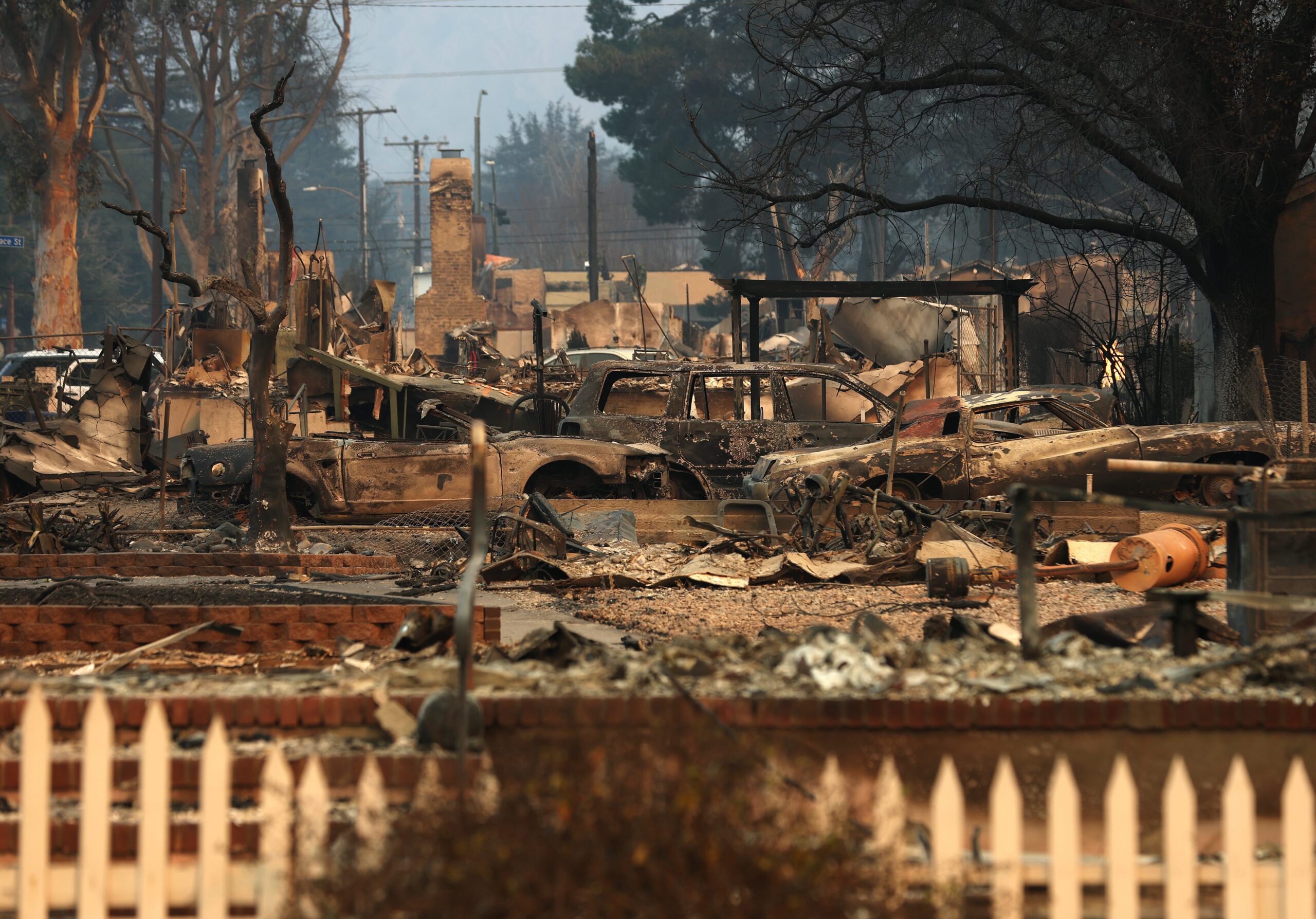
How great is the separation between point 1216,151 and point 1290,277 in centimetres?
319

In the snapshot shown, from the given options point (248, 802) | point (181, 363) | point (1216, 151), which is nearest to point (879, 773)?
point (248, 802)

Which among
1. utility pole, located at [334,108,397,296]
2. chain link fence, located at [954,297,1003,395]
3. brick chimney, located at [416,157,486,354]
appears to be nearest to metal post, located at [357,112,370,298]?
utility pole, located at [334,108,397,296]

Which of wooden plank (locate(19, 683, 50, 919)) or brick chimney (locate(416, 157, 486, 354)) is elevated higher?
brick chimney (locate(416, 157, 486, 354))

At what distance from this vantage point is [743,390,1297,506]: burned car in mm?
10164

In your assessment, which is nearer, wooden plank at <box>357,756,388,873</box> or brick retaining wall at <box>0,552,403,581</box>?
wooden plank at <box>357,756,388,873</box>

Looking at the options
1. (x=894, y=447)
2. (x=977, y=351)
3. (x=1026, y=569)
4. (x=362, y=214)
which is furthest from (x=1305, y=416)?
(x=362, y=214)

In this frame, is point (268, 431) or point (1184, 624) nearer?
point (1184, 624)

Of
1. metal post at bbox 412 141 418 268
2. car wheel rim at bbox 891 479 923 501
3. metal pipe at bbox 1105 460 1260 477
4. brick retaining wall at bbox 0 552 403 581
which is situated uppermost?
metal post at bbox 412 141 418 268

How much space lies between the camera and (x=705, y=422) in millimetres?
11812

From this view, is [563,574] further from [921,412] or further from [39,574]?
[921,412]

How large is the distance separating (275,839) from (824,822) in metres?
1.24

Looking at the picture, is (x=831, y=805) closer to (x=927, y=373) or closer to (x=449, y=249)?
(x=927, y=373)

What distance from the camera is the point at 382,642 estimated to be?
6.11 meters

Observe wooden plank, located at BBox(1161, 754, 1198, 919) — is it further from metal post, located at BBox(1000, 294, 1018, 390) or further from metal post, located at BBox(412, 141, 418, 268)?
metal post, located at BBox(412, 141, 418, 268)
